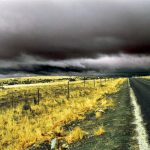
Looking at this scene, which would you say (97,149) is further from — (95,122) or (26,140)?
(95,122)

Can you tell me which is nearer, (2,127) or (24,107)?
(2,127)

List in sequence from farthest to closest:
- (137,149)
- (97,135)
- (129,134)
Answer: (97,135) → (129,134) → (137,149)

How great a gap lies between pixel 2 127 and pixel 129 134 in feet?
30.8

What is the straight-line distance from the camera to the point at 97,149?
9.99 m

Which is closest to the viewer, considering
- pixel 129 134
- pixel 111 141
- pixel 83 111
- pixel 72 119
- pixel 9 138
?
pixel 111 141

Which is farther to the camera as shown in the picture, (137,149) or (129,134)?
(129,134)

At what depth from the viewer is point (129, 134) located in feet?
37.7

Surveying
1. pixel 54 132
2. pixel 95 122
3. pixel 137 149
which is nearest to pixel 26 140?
pixel 54 132

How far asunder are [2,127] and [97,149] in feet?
32.4

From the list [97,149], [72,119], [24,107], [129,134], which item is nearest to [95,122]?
[72,119]

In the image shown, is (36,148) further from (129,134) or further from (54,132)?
(129,134)

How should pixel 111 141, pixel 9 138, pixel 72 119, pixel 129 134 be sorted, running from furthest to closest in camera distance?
pixel 72 119, pixel 9 138, pixel 129 134, pixel 111 141

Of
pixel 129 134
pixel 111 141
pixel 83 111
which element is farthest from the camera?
pixel 83 111

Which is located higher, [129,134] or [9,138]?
[129,134]
